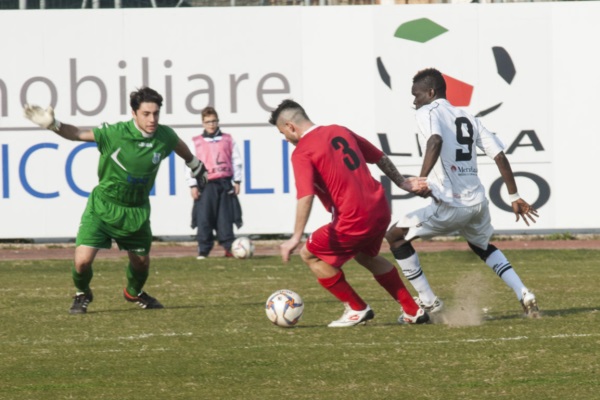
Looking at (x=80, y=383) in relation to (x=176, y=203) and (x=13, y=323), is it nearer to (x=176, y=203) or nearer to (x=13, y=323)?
(x=13, y=323)

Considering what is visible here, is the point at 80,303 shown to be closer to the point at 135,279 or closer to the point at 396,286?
the point at 135,279

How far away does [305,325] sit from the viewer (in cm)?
1070

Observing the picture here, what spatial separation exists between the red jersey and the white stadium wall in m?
11.0

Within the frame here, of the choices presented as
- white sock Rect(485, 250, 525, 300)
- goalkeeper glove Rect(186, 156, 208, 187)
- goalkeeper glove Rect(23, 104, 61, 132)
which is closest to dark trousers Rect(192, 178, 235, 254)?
goalkeeper glove Rect(186, 156, 208, 187)

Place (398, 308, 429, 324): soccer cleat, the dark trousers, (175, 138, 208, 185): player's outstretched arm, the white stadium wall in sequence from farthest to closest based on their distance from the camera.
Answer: the white stadium wall → the dark trousers → (175, 138, 208, 185): player's outstretched arm → (398, 308, 429, 324): soccer cleat

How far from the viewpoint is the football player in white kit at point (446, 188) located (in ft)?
34.4

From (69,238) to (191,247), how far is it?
2071mm

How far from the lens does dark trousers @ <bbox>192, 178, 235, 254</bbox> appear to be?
62.2 feet

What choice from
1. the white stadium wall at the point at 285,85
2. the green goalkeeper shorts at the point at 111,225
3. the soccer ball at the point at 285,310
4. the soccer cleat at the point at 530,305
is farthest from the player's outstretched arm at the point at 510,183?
the white stadium wall at the point at 285,85

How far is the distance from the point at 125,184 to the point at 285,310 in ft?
7.75

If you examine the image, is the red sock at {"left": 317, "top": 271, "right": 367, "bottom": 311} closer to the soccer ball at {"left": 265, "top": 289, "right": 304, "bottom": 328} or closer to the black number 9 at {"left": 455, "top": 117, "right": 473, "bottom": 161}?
the soccer ball at {"left": 265, "top": 289, "right": 304, "bottom": 328}

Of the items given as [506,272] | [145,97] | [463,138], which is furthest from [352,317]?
[145,97]

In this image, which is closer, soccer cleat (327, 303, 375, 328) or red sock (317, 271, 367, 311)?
red sock (317, 271, 367, 311)

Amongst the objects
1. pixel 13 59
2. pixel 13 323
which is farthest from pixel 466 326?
pixel 13 59
